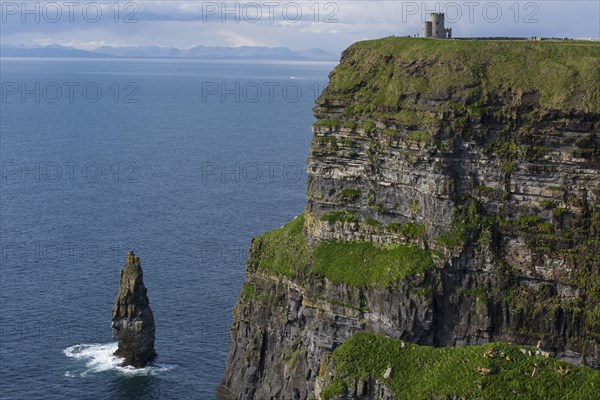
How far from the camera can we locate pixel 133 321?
336 feet

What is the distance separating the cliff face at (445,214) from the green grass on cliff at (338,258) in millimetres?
153

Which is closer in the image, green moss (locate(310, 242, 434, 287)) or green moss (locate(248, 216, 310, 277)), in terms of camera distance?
green moss (locate(310, 242, 434, 287))

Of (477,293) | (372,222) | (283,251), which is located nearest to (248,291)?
(283,251)

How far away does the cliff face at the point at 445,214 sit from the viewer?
78125 millimetres

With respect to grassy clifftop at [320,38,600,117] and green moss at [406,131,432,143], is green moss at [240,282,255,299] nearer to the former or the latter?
grassy clifftop at [320,38,600,117]

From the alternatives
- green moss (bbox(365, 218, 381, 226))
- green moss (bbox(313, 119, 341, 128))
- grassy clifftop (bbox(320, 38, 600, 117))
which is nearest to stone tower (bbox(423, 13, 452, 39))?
grassy clifftop (bbox(320, 38, 600, 117))

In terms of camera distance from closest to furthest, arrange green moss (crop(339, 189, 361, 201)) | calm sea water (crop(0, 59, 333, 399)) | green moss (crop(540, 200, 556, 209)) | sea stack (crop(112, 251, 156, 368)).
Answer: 1. green moss (crop(540, 200, 556, 209))
2. green moss (crop(339, 189, 361, 201))
3. calm sea water (crop(0, 59, 333, 399))
4. sea stack (crop(112, 251, 156, 368))

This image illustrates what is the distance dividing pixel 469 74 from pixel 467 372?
31.6 metres

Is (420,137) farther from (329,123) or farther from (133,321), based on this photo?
(133,321)

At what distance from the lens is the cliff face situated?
256ft

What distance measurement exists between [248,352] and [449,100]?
107ft

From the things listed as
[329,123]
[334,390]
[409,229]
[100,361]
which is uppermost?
[329,123]

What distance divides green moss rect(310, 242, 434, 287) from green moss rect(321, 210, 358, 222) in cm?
236

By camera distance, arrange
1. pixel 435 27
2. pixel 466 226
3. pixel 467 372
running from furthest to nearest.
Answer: pixel 435 27
pixel 466 226
pixel 467 372
